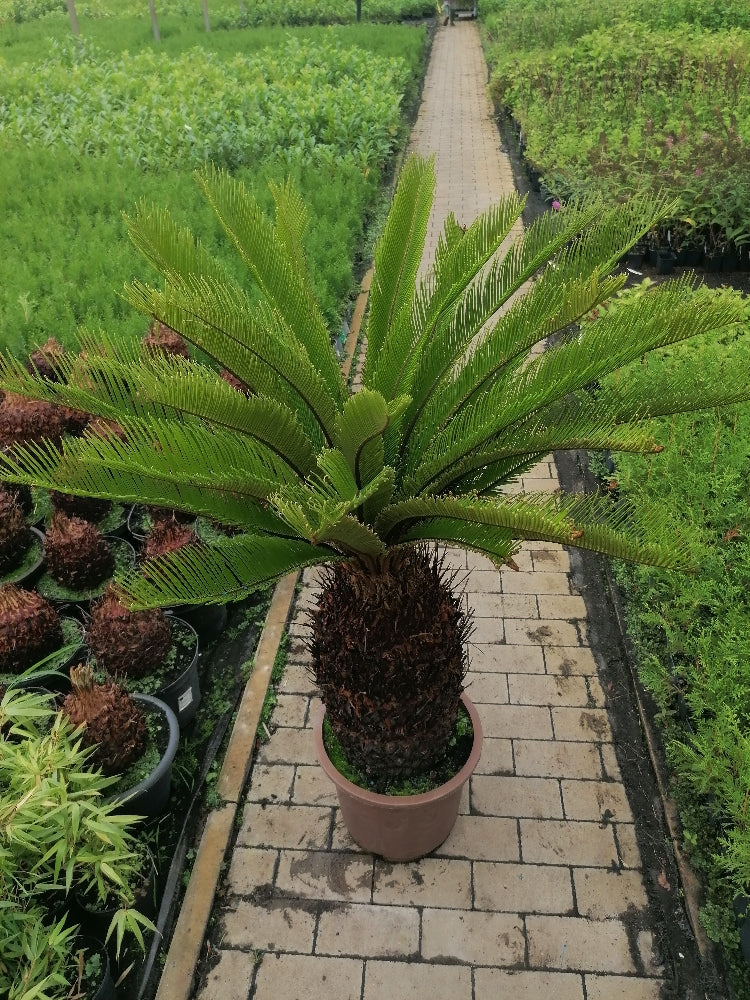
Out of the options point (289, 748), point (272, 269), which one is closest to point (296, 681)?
point (289, 748)

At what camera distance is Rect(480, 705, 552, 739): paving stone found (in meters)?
3.71

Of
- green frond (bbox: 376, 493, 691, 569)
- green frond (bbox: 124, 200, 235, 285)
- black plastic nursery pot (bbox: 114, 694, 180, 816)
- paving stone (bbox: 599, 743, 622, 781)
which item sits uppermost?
green frond (bbox: 124, 200, 235, 285)

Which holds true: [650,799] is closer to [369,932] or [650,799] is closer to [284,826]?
[369,932]

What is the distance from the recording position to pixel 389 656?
2.56 metres

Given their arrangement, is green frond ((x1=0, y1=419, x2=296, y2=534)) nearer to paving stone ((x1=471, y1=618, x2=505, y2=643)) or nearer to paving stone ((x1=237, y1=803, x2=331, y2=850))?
paving stone ((x1=237, y1=803, x2=331, y2=850))

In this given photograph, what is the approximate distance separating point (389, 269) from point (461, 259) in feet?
0.91

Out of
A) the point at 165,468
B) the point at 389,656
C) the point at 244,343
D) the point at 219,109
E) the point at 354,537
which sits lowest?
the point at 389,656

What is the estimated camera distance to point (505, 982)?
2.82 metres

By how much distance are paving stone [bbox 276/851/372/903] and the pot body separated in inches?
3.7

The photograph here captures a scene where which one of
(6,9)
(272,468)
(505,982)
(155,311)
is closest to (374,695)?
(272,468)

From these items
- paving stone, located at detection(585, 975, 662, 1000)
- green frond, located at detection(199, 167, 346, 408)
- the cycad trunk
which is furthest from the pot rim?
green frond, located at detection(199, 167, 346, 408)

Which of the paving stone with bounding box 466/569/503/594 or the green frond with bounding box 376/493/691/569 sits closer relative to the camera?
the green frond with bounding box 376/493/691/569

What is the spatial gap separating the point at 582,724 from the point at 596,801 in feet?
1.40

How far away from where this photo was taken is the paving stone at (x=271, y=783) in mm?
3486
